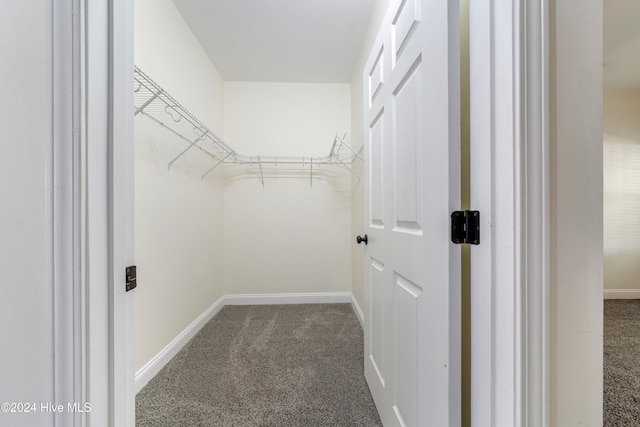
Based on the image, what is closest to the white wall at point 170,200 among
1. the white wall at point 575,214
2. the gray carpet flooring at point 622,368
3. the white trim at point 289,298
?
the white trim at point 289,298

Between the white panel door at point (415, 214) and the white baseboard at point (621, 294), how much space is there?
11.2 ft

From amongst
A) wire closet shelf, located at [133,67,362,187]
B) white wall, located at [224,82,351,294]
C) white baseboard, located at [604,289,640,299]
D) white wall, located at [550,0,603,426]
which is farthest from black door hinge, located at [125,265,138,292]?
white baseboard, located at [604,289,640,299]

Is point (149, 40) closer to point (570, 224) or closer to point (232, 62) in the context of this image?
point (232, 62)

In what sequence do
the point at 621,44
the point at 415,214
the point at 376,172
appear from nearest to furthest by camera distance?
the point at 415,214 < the point at 376,172 < the point at 621,44

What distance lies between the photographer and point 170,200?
175cm

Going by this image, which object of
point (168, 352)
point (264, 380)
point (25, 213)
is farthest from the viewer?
point (168, 352)

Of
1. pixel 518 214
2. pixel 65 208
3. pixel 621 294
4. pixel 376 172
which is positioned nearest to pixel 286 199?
pixel 376 172

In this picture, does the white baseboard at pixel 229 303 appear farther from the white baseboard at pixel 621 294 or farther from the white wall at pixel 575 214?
the white baseboard at pixel 621 294

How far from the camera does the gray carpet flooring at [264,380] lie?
47.9 inches

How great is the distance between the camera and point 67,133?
479 millimetres

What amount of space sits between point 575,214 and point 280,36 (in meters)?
2.37

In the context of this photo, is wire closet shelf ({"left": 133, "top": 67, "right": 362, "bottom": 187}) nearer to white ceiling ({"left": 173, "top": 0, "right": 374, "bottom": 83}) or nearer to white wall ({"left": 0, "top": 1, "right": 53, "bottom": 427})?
white ceiling ({"left": 173, "top": 0, "right": 374, "bottom": 83})

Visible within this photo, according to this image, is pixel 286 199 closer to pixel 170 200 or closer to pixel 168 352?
pixel 170 200

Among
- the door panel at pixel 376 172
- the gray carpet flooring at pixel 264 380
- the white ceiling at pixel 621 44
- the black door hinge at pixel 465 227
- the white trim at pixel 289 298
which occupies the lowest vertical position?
the gray carpet flooring at pixel 264 380
